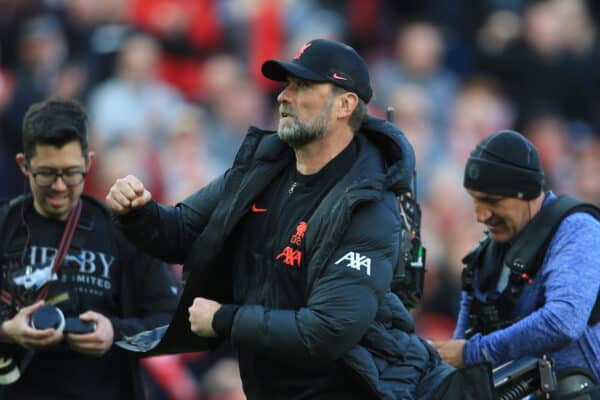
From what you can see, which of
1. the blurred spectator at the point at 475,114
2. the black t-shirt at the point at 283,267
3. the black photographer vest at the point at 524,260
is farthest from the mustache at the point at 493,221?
the blurred spectator at the point at 475,114

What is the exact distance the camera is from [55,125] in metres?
5.74

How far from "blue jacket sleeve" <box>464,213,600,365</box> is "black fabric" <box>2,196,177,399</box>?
1.41m

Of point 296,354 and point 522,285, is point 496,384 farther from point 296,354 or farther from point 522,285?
point 296,354

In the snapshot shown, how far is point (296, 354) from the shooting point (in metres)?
A: 4.73

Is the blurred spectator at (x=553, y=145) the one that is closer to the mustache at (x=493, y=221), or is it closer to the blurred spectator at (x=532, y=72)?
the blurred spectator at (x=532, y=72)

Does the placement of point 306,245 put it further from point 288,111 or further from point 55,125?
point 55,125

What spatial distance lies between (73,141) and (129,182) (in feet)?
3.10

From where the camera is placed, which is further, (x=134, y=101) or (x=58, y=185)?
(x=134, y=101)

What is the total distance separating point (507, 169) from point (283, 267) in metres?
1.32

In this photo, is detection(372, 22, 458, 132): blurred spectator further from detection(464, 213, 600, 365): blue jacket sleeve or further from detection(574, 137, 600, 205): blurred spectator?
detection(464, 213, 600, 365): blue jacket sleeve

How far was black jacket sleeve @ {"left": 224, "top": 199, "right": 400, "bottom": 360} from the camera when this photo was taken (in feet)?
15.4

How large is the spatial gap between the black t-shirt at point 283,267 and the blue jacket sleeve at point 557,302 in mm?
860

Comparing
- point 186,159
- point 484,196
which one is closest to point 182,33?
point 186,159

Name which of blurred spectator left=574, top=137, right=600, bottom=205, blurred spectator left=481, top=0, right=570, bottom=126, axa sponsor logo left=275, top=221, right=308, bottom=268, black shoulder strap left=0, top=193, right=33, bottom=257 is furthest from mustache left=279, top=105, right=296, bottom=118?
blurred spectator left=481, top=0, right=570, bottom=126
